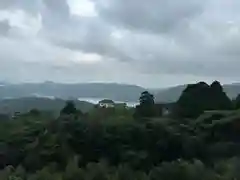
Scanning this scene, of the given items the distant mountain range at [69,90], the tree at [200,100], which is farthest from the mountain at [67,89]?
the tree at [200,100]

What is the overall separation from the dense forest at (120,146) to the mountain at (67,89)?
11423 cm

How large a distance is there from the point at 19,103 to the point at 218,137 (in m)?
77.9

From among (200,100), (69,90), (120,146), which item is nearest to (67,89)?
(69,90)

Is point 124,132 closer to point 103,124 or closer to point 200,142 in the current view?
point 103,124

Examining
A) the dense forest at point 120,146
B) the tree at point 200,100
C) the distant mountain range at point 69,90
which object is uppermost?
the distant mountain range at point 69,90

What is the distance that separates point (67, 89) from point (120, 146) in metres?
141

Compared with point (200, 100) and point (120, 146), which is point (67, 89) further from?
point (120, 146)

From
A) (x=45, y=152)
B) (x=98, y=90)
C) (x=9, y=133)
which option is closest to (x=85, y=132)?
(x=45, y=152)

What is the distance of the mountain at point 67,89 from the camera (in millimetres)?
148000

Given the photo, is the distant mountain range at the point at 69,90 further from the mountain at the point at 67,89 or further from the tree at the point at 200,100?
the tree at the point at 200,100

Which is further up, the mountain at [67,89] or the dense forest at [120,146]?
the mountain at [67,89]

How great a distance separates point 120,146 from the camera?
2584 centimetres

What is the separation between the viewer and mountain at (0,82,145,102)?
148000 mm

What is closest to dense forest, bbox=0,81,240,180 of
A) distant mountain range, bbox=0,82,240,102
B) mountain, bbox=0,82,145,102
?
distant mountain range, bbox=0,82,240,102
